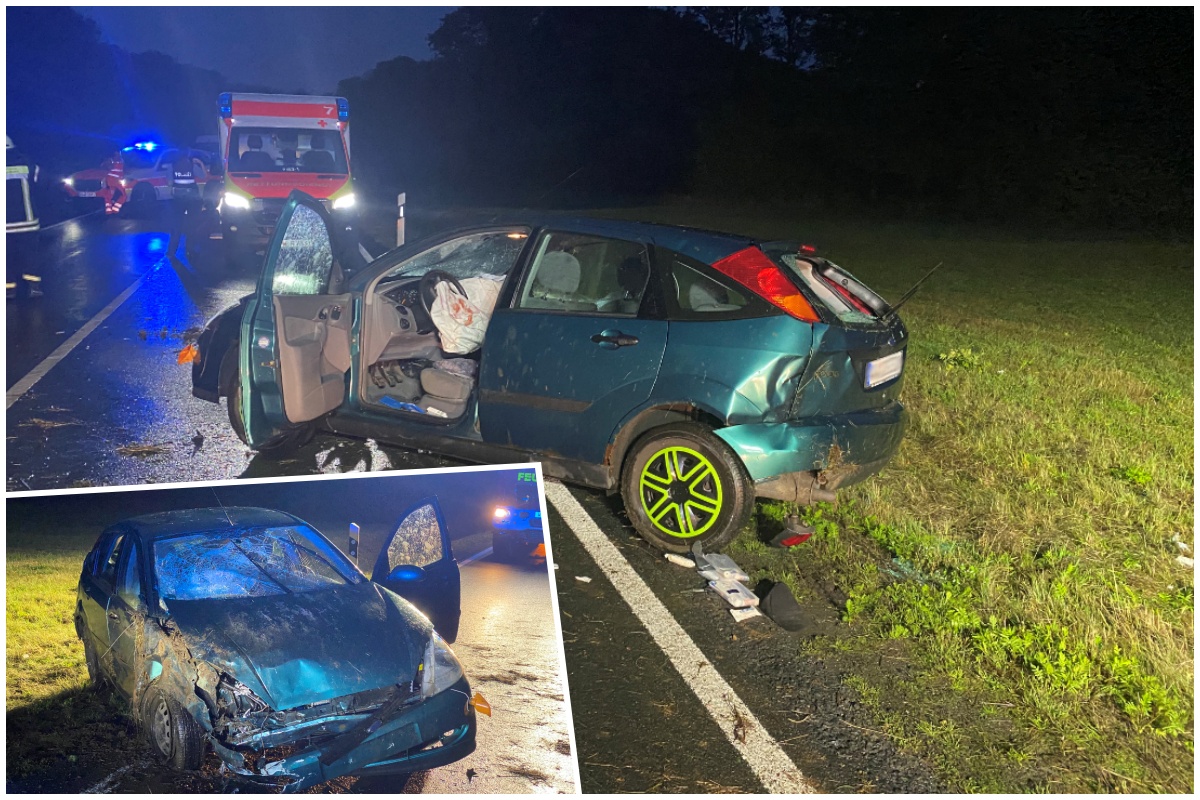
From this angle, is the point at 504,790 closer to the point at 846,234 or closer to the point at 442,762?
the point at 442,762

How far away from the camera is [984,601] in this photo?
4516 millimetres

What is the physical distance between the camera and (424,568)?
274 cm

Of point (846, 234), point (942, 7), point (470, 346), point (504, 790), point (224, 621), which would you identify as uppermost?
point (942, 7)

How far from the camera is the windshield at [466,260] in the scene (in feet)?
20.7

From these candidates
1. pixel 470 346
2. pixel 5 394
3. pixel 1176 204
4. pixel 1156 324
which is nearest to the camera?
pixel 470 346

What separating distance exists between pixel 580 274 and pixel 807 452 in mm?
1547

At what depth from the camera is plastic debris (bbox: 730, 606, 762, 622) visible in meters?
4.48

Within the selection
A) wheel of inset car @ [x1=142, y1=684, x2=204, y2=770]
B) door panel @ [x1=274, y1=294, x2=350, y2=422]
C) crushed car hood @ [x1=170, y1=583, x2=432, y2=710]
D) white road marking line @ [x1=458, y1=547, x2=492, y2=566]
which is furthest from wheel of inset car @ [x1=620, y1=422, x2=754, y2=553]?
wheel of inset car @ [x1=142, y1=684, x2=204, y2=770]

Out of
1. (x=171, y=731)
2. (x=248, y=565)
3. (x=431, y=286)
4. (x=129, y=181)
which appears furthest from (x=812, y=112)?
(x=171, y=731)

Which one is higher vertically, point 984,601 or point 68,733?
point 68,733

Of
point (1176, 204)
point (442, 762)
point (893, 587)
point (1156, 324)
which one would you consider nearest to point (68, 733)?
point (442, 762)

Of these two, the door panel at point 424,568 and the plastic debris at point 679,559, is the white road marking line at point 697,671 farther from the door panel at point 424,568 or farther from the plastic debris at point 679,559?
the door panel at point 424,568

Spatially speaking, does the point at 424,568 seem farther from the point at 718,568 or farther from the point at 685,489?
the point at 685,489

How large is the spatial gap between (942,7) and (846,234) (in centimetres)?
1727
